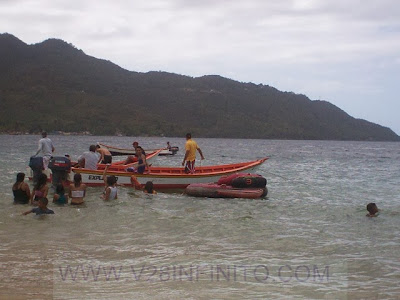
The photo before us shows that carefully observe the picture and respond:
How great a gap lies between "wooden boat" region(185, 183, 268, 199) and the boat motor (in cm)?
398

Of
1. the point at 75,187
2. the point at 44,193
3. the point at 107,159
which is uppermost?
the point at 107,159

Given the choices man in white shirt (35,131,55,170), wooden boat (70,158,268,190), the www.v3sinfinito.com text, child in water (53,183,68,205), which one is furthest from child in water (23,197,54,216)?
wooden boat (70,158,268,190)

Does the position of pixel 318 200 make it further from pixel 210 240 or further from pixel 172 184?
pixel 210 240

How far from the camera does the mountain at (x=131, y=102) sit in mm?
140375

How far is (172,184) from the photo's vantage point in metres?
18.8

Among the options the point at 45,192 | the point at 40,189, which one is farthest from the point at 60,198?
the point at 40,189

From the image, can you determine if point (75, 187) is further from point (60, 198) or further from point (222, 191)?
point (222, 191)

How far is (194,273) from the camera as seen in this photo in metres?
8.09

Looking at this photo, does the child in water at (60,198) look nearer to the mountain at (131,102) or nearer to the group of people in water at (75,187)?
the group of people in water at (75,187)

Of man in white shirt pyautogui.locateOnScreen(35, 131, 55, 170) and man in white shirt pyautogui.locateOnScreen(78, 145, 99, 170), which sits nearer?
man in white shirt pyautogui.locateOnScreen(35, 131, 55, 170)

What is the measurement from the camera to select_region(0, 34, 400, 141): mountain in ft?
461

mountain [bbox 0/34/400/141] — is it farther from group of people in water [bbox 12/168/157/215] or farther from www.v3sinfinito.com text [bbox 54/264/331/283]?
www.v3sinfinito.com text [bbox 54/264/331/283]

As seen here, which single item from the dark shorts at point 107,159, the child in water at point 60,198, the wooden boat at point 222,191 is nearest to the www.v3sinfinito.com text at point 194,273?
the child in water at point 60,198

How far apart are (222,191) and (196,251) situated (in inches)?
298
